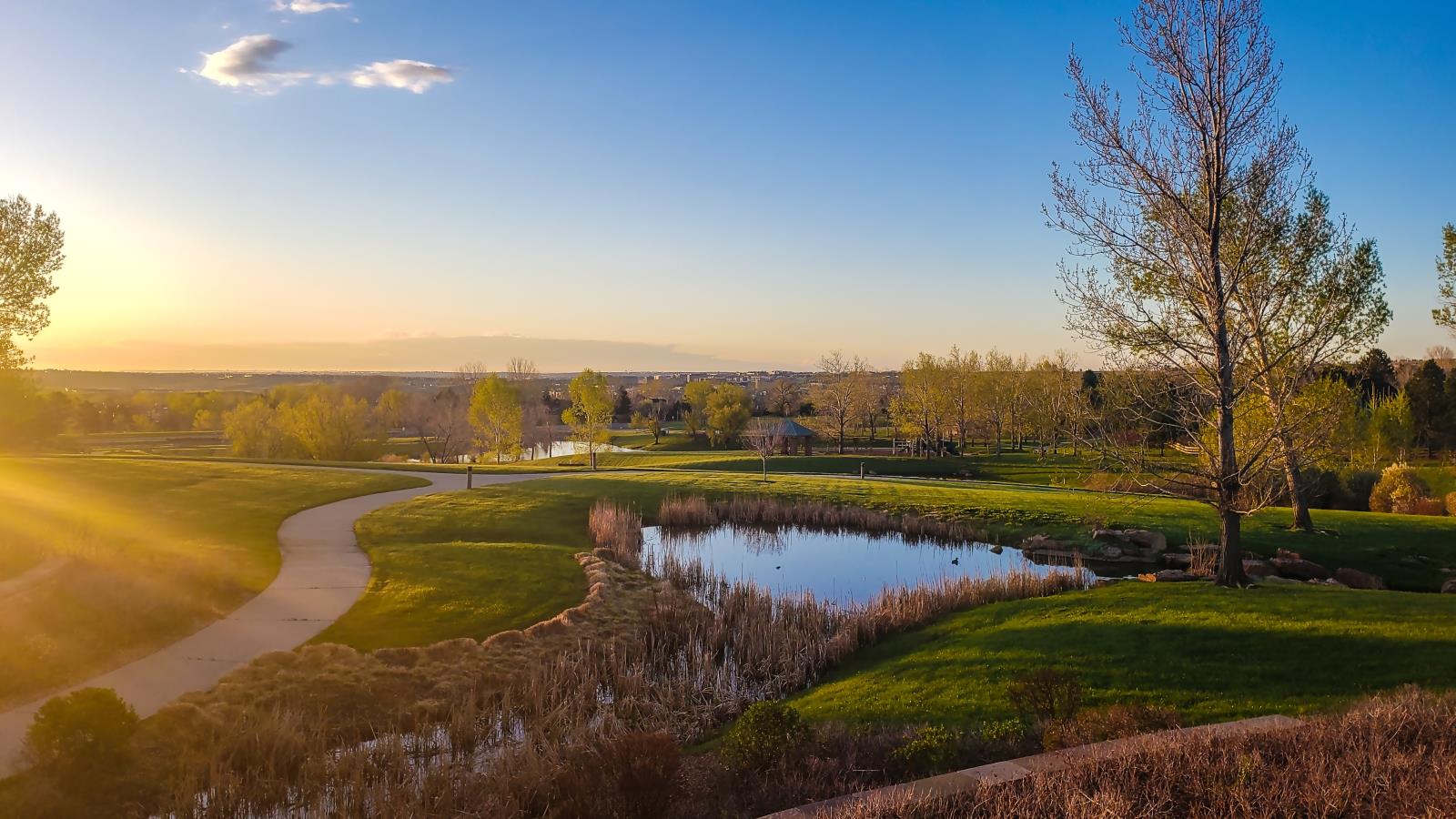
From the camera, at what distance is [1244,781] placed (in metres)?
5.56

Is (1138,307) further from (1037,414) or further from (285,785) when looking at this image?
(1037,414)

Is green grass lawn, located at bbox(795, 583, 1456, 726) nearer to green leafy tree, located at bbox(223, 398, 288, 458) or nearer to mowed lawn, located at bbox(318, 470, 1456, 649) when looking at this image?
mowed lawn, located at bbox(318, 470, 1456, 649)

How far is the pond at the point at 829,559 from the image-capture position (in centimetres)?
1853

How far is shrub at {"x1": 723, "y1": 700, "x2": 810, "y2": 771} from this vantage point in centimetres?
688

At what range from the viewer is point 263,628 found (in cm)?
1197

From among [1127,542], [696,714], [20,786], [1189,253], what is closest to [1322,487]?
[1127,542]

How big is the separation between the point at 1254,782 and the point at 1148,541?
17.6 meters

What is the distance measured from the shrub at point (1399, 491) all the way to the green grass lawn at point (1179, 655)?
71.0ft

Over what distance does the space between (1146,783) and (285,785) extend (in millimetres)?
7919

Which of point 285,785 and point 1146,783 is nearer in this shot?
point 1146,783

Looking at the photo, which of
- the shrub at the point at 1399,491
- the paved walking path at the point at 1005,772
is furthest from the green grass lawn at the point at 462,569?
the shrub at the point at 1399,491

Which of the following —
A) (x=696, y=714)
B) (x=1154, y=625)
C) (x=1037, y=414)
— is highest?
(x=1037, y=414)

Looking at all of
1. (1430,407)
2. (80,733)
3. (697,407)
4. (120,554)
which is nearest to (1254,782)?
(80,733)

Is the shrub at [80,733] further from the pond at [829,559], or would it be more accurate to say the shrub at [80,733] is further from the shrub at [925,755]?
the pond at [829,559]
